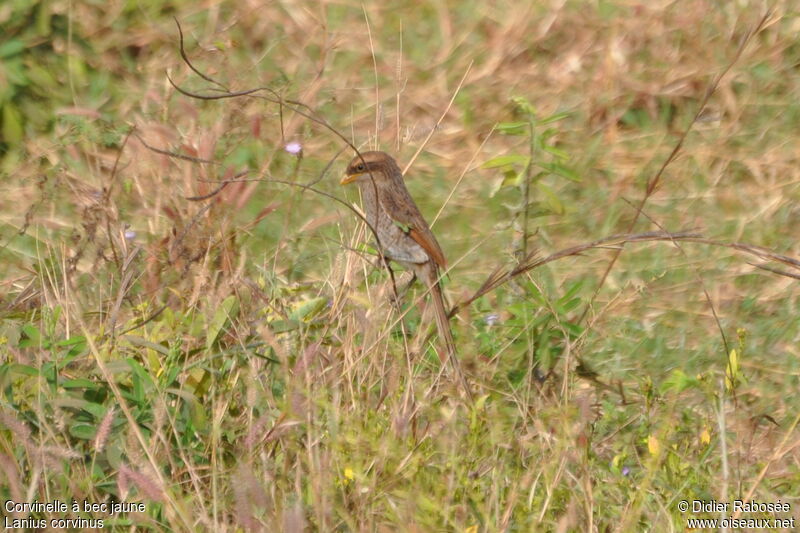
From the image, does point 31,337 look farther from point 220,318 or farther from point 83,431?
point 220,318

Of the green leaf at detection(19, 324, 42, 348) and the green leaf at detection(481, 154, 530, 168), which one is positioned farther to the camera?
the green leaf at detection(481, 154, 530, 168)

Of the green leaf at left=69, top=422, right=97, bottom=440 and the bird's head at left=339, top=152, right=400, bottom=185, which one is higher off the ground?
the bird's head at left=339, top=152, right=400, bottom=185

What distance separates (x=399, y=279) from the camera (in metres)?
5.23

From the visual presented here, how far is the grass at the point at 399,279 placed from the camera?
341cm

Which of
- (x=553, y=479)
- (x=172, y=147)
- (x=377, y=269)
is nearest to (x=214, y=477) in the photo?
(x=553, y=479)

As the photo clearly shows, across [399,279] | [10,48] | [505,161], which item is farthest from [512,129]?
[10,48]

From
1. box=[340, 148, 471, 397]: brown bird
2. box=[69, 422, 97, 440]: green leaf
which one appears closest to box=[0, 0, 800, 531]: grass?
box=[69, 422, 97, 440]: green leaf

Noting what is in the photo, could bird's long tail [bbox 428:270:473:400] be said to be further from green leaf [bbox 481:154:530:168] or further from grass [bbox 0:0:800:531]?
green leaf [bbox 481:154:530:168]

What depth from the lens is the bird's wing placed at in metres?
4.97

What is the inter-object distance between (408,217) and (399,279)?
0.95ft

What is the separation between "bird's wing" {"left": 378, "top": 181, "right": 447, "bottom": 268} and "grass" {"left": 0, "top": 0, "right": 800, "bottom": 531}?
0.19m

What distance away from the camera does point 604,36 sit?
7965 mm

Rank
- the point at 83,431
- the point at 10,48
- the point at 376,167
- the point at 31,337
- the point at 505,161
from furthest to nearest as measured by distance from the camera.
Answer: the point at 10,48 < the point at 505,161 < the point at 376,167 < the point at 31,337 < the point at 83,431

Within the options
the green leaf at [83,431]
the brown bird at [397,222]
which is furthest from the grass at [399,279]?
the brown bird at [397,222]
